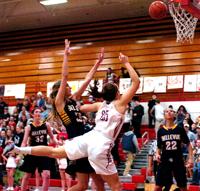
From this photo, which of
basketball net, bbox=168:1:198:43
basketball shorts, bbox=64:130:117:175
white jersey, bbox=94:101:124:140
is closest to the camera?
basketball shorts, bbox=64:130:117:175

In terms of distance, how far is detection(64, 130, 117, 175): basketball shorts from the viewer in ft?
16.5

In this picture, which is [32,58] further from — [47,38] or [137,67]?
[137,67]

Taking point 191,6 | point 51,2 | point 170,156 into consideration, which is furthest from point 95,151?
point 51,2

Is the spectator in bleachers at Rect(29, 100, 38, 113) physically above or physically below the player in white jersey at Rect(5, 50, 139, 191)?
above

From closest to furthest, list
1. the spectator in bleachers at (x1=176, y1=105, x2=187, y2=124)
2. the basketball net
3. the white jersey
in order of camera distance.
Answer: the white jersey, the basketball net, the spectator in bleachers at (x1=176, y1=105, x2=187, y2=124)

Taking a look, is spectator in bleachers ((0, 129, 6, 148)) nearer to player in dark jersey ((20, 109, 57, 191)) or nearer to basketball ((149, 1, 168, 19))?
player in dark jersey ((20, 109, 57, 191))

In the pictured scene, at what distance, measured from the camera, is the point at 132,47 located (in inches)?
743

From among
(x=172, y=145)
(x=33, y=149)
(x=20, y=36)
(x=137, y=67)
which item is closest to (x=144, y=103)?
(x=137, y=67)

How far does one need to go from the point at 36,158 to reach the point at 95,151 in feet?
10.00

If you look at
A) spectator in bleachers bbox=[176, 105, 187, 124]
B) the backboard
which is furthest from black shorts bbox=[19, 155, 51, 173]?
spectator in bleachers bbox=[176, 105, 187, 124]

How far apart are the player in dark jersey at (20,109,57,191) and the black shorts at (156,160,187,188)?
6.81ft

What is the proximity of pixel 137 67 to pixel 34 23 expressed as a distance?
6256 millimetres

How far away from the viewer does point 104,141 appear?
507 centimetres

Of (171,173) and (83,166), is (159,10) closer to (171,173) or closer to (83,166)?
(171,173)
